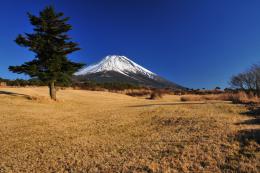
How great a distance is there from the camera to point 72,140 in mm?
8359

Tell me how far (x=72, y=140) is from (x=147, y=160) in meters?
3.46

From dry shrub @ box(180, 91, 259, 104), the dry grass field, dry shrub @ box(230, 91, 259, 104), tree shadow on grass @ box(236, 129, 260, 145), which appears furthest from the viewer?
dry shrub @ box(180, 91, 259, 104)

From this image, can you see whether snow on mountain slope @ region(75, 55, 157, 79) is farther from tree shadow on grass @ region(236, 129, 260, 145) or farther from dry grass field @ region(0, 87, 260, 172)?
tree shadow on grass @ region(236, 129, 260, 145)

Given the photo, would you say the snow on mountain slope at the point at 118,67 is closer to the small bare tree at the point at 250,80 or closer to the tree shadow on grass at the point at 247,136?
the small bare tree at the point at 250,80

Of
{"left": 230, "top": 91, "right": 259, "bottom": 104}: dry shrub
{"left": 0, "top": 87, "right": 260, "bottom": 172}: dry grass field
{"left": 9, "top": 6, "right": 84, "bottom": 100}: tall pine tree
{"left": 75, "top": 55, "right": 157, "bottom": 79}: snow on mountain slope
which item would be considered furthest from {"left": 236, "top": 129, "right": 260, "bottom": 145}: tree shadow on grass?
{"left": 75, "top": 55, "right": 157, "bottom": 79}: snow on mountain slope

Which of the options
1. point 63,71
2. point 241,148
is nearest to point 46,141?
point 241,148

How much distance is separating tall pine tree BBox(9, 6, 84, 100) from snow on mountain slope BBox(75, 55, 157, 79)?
4045 inches


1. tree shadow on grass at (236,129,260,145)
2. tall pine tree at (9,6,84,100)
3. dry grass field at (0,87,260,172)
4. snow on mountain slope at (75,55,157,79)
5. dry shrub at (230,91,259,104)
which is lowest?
dry grass field at (0,87,260,172)

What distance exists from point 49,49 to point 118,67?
115 metres

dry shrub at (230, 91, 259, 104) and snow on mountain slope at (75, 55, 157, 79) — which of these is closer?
dry shrub at (230, 91, 259, 104)

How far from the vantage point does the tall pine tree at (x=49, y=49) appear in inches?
810

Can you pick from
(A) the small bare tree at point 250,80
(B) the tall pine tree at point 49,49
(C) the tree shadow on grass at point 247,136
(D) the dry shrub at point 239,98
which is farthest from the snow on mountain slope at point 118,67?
(C) the tree shadow on grass at point 247,136

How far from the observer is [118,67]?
136m

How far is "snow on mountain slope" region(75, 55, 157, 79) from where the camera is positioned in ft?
423
